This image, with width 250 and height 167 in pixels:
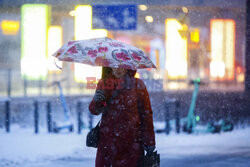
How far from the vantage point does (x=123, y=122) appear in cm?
362

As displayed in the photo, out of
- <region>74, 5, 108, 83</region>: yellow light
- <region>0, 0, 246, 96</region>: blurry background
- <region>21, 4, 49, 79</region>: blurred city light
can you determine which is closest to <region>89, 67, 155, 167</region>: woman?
<region>74, 5, 108, 83</region>: yellow light

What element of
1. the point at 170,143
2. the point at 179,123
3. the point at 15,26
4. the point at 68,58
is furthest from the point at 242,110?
the point at 15,26

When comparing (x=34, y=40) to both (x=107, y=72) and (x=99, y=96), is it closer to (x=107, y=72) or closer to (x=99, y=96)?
(x=107, y=72)

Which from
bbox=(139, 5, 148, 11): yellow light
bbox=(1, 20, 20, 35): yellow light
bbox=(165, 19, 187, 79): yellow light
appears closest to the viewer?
bbox=(139, 5, 148, 11): yellow light

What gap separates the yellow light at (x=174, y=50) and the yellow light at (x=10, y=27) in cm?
1057

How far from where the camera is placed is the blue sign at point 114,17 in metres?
7.88

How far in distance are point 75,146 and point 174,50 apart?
19065mm

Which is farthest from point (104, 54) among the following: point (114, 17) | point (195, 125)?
point (195, 125)

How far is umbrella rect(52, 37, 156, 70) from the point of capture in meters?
3.80

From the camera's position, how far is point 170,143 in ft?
28.0

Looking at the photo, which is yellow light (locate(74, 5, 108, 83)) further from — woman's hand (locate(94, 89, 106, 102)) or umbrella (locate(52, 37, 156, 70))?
woman's hand (locate(94, 89, 106, 102))

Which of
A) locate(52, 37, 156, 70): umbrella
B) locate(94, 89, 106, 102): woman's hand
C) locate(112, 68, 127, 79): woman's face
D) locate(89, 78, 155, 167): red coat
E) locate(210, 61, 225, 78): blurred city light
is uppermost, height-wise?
locate(210, 61, 225, 78): blurred city light

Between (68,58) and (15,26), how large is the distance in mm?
26290

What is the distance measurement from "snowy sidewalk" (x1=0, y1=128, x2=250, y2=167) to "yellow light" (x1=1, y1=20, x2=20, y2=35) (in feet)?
64.5
